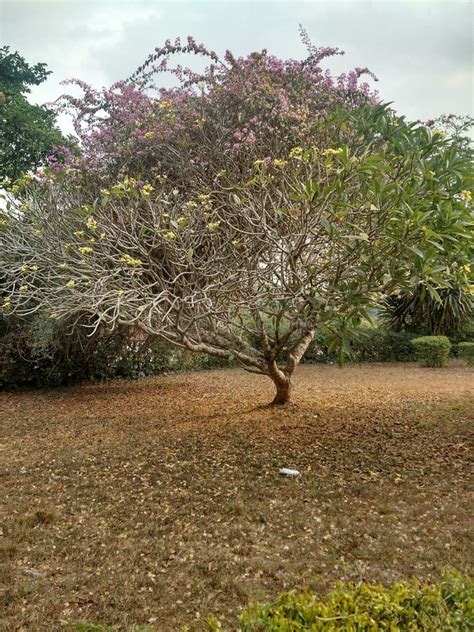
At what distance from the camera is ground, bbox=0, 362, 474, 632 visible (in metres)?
2.20

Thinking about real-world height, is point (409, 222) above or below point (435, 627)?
above

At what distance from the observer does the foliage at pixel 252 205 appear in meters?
3.54

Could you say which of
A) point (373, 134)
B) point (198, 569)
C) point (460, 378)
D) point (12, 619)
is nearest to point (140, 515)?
point (198, 569)

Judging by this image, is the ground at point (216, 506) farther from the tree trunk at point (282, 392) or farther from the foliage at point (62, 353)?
the foliage at point (62, 353)

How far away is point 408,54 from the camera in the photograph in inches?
168

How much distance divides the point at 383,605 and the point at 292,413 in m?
4.30

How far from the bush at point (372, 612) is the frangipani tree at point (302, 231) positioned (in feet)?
7.16

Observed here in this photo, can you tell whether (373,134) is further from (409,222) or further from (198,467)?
(198,467)

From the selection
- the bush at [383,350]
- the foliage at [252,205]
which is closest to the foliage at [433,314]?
the bush at [383,350]

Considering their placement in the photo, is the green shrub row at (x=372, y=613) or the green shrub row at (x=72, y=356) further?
the green shrub row at (x=72, y=356)

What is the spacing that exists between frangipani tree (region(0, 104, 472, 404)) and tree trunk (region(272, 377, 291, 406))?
226 millimetres

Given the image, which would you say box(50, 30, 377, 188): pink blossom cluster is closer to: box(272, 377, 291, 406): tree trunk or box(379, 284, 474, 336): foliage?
box(272, 377, 291, 406): tree trunk

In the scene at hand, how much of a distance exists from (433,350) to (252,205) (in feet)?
24.0

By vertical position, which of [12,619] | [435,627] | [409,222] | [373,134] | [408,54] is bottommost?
[12,619]
